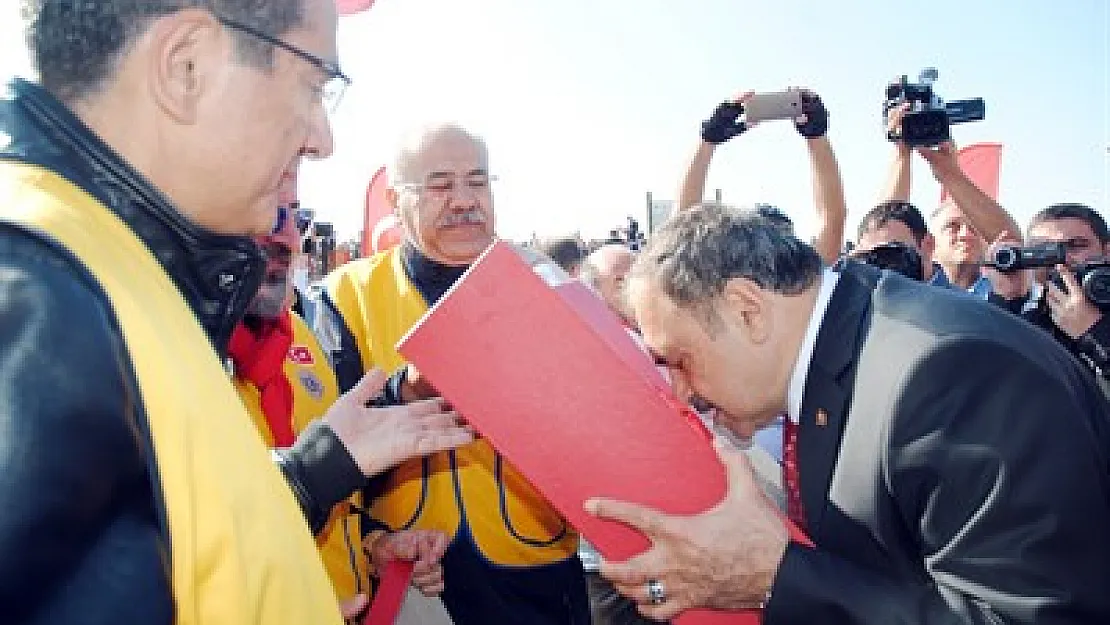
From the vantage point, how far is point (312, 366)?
2541 mm

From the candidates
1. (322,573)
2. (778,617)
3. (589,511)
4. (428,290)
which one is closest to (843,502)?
(778,617)

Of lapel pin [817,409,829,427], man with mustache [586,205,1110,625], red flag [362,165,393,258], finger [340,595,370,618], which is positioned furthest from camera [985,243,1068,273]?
red flag [362,165,393,258]

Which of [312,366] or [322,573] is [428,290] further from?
[322,573]

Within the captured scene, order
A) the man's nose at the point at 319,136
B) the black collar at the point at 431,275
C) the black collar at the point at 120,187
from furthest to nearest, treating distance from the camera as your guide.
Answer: the black collar at the point at 431,275 → the man's nose at the point at 319,136 → the black collar at the point at 120,187

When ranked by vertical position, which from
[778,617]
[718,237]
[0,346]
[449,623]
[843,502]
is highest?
[0,346]

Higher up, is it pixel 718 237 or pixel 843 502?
pixel 718 237

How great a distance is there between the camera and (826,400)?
5.73ft

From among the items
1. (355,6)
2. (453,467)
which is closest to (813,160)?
(355,6)

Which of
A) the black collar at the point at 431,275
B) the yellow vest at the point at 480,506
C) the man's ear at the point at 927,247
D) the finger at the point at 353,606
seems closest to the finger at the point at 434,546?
the yellow vest at the point at 480,506

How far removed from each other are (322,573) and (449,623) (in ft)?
6.05

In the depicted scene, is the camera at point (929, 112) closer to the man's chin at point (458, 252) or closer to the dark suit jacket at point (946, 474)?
the man's chin at point (458, 252)

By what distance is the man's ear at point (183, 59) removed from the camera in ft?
3.45

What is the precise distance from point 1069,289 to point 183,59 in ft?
12.7

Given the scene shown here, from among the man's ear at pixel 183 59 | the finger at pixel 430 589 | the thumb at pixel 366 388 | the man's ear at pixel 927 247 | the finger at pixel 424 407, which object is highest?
the man's ear at pixel 183 59
